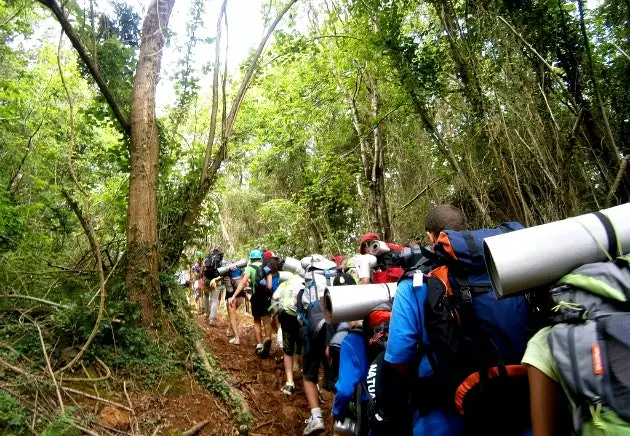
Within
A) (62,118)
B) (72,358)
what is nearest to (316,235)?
(62,118)

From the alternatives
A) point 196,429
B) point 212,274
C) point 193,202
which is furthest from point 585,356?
point 212,274

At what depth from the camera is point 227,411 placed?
16.1 feet

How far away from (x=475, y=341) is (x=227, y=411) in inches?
147

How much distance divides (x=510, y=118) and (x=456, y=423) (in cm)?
464

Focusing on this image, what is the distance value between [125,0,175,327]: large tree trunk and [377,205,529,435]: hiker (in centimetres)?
384

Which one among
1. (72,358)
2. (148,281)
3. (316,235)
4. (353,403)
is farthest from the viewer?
(316,235)

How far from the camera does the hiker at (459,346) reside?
6.74 ft

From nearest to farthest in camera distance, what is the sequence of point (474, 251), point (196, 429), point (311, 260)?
point (474, 251) < point (196, 429) < point (311, 260)

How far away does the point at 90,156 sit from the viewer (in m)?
10.9

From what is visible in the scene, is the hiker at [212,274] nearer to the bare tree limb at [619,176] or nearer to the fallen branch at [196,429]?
the fallen branch at [196,429]

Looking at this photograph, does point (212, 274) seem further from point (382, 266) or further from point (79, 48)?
point (382, 266)

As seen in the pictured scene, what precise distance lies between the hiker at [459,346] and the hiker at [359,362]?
1.69ft

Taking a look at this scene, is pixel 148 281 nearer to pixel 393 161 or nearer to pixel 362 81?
pixel 393 161

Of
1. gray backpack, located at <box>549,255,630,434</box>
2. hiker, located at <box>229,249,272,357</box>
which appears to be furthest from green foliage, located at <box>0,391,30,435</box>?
hiker, located at <box>229,249,272,357</box>
